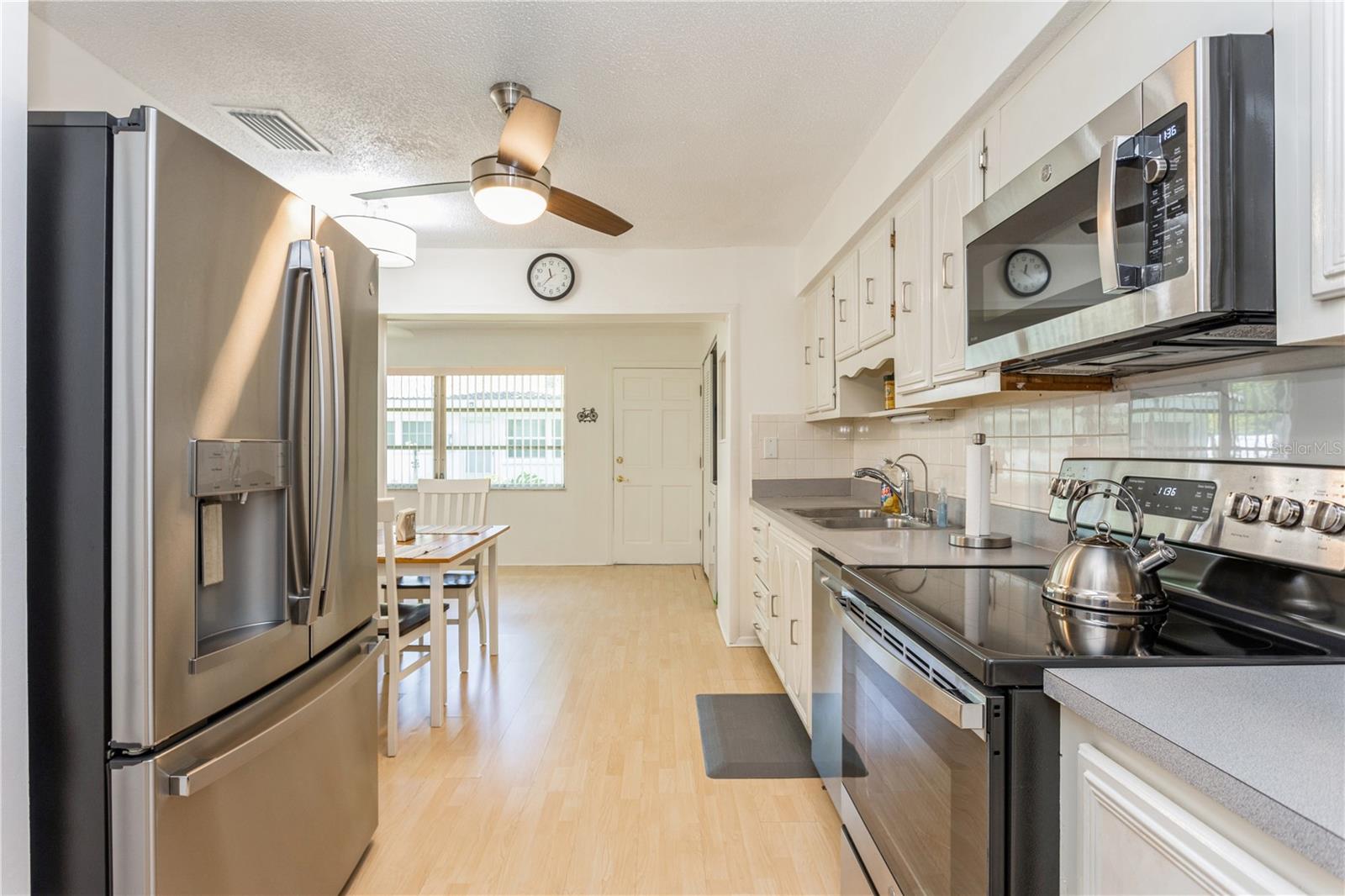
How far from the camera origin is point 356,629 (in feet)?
6.23

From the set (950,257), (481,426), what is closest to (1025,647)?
(950,257)

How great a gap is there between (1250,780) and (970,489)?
154cm

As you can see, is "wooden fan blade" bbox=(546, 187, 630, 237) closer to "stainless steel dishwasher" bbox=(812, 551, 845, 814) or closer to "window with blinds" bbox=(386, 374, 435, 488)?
"stainless steel dishwasher" bbox=(812, 551, 845, 814)

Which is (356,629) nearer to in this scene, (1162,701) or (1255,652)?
(1162,701)

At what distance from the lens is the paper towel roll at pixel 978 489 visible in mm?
2088

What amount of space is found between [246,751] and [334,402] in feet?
2.43

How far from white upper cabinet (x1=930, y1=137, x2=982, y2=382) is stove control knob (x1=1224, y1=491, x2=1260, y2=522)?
69cm

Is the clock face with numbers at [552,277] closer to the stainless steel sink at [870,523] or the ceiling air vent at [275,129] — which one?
the ceiling air vent at [275,129]

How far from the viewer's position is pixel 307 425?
1.52m

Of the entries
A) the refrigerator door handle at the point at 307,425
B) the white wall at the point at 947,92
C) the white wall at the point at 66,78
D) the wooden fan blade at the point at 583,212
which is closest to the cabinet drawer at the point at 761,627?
the white wall at the point at 947,92

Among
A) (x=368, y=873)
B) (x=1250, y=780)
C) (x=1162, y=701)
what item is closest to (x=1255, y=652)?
(x=1162, y=701)

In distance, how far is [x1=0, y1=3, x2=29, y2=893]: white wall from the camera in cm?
108

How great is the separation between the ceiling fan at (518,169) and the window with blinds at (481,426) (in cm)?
435

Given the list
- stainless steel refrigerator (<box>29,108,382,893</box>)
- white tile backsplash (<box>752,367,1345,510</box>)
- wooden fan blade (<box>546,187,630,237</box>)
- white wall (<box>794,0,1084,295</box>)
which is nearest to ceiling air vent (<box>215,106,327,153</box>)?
wooden fan blade (<box>546,187,630,237</box>)
